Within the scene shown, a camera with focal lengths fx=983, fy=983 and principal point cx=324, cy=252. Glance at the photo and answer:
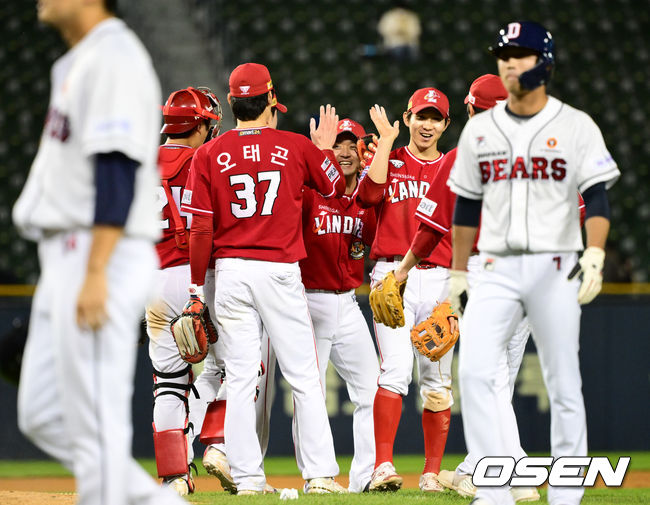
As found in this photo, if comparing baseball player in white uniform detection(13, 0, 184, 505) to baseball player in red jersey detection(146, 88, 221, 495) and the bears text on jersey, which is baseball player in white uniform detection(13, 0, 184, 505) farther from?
baseball player in red jersey detection(146, 88, 221, 495)

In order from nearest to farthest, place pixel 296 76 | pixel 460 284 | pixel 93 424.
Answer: pixel 93 424 → pixel 460 284 → pixel 296 76

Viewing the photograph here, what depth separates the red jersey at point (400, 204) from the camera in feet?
17.9

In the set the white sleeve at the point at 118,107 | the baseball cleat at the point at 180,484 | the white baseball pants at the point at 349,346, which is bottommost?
the baseball cleat at the point at 180,484

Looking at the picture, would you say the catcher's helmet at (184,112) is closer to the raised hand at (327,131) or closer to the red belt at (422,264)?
the raised hand at (327,131)

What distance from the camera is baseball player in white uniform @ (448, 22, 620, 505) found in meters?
3.71

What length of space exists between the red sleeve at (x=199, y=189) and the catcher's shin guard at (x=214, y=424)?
1.14 m

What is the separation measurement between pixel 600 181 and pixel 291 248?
1.81 metres

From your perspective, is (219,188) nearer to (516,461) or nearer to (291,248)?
(291,248)

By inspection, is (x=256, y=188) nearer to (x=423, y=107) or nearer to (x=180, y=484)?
(x=423, y=107)

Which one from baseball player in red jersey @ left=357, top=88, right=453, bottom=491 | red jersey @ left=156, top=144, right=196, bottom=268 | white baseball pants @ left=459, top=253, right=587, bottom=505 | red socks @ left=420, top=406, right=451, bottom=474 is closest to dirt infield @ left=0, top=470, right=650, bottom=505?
red socks @ left=420, top=406, right=451, bottom=474

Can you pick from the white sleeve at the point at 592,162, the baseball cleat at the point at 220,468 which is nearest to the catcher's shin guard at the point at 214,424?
the baseball cleat at the point at 220,468

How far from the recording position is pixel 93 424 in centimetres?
262

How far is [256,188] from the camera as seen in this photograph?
5008mm

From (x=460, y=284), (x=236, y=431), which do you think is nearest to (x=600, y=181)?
(x=460, y=284)
